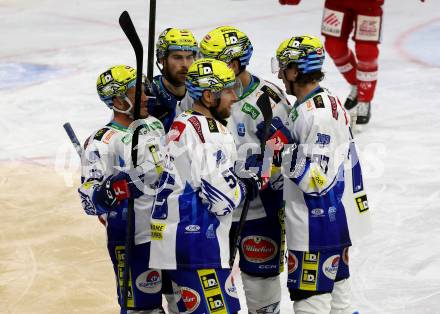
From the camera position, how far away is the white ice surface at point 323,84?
6168 millimetres

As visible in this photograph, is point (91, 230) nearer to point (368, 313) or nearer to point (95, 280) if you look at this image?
point (95, 280)

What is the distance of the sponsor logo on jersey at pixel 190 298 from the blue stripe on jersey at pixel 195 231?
12cm

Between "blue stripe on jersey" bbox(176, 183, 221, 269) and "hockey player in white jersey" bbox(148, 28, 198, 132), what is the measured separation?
2.53 ft

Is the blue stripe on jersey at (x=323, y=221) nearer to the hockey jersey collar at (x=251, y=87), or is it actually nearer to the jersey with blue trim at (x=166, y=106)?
the hockey jersey collar at (x=251, y=87)

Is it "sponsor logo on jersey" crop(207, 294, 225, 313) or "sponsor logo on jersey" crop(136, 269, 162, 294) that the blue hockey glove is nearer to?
"sponsor logo on jersey" crop(136, 269, 162, 294)

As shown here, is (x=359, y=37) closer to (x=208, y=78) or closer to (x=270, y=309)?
(x=270, y=309)

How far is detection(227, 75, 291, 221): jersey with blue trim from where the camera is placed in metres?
4.85

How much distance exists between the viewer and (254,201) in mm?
4930

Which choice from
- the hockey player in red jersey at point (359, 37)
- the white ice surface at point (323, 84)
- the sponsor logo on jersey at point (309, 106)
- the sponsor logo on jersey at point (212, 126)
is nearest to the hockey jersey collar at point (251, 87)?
the sponsor logo on jersey at point (309, 106)

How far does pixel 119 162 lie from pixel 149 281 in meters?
0.62

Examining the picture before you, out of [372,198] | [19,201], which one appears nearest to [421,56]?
[372,198]

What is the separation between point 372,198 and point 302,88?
8.87 feet

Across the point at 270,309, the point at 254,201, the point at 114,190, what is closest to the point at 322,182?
the point at 254,201

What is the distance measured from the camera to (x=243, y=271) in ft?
16.9
